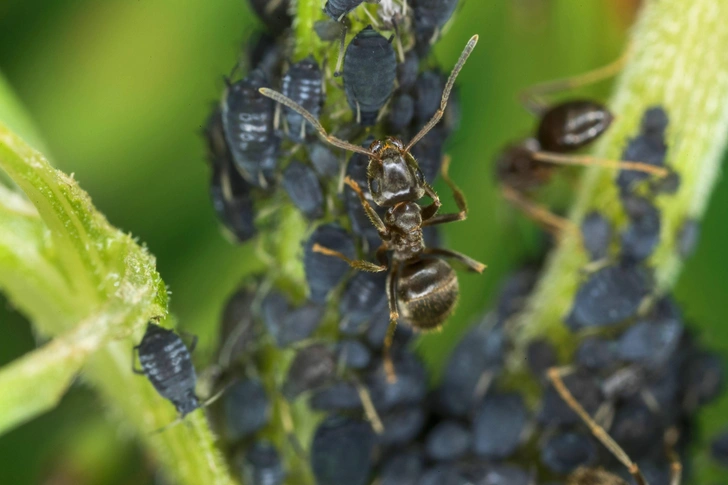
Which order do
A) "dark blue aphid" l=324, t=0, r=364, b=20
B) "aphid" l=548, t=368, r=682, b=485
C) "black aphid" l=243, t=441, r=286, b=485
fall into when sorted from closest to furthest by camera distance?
"dark blue aphid" l=324, t=0, r=364, b=20 < "black aphid" l=243, t=441, r=286, b=485 < "aphid" l=548, t=368, r=682, b=485

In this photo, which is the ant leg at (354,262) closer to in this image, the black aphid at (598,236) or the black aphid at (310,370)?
the black aphid at (310,370)

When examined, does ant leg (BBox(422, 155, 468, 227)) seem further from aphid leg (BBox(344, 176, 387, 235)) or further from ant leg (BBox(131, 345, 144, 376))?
ant leg (BBox(131, 345, 144, 376))

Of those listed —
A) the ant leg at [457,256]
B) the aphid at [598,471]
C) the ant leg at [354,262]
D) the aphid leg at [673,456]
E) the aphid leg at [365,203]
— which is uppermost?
the aphid leg at [365,203]

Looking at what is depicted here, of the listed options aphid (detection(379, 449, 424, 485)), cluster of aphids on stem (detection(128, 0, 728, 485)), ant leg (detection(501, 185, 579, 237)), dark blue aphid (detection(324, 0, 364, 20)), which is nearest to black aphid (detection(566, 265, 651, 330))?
cluster of aphids on stem (detection(128, 0, 728, 485))

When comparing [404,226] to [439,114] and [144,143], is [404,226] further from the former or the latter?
[144,143]

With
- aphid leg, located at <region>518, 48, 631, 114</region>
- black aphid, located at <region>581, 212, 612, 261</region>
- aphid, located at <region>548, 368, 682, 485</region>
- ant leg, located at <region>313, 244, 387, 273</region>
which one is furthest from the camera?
aphid leg, located at <region>518, 48, 631, 114</region>

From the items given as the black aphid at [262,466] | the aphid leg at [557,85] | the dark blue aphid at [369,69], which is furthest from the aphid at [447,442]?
the aphid leg at [557,85]

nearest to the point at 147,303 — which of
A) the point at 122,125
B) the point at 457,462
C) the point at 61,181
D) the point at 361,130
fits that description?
the point at 61,181
